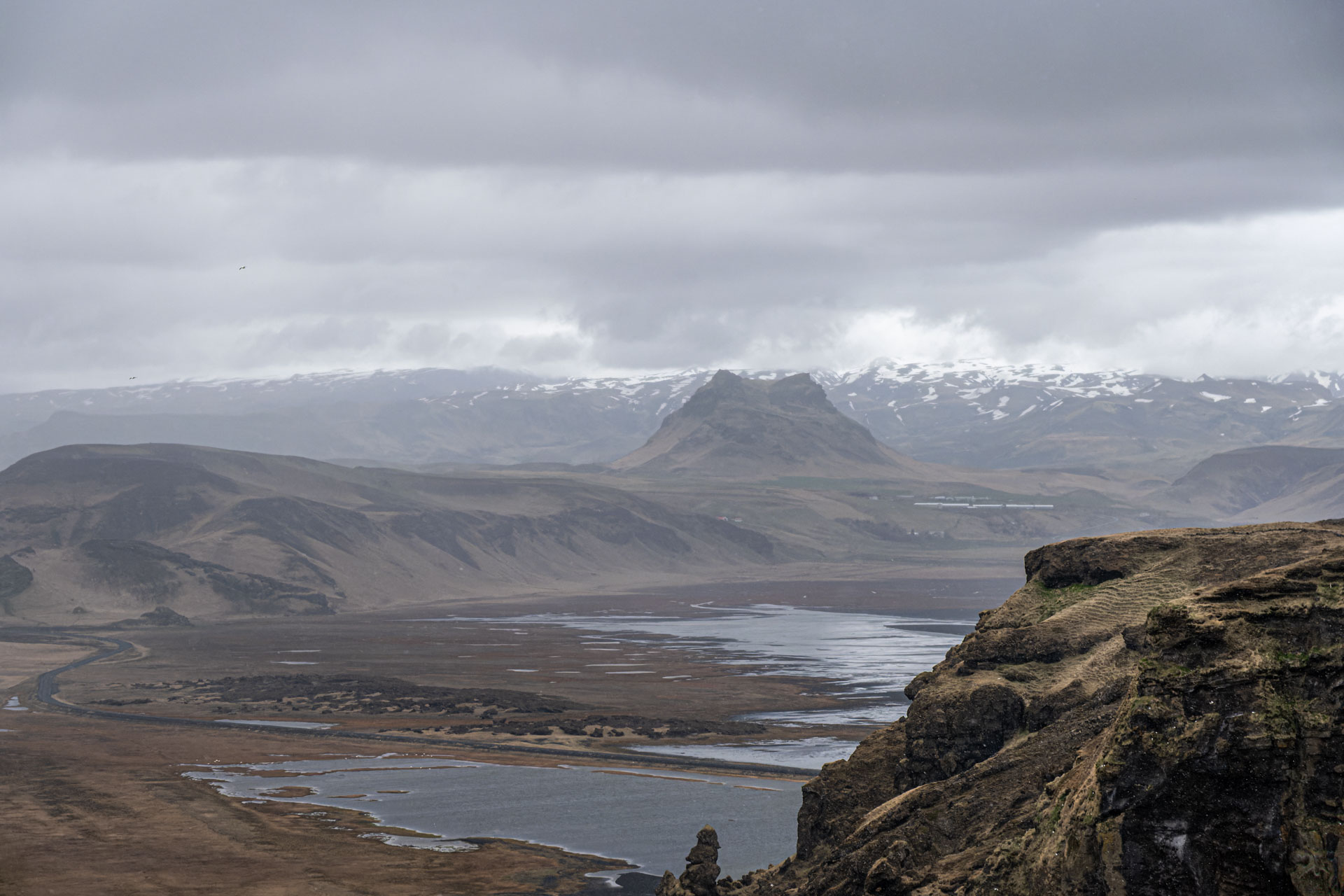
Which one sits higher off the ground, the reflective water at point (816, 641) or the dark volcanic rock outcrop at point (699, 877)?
the dark volcanic rock outcrop at point (699, 877)

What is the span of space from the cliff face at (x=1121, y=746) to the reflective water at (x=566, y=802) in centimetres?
1664

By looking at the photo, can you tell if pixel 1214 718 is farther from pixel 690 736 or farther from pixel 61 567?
pixel 61 567

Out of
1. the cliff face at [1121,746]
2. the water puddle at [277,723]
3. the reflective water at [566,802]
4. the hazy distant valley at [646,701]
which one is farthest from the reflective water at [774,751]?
the cliff face at [1121,746]

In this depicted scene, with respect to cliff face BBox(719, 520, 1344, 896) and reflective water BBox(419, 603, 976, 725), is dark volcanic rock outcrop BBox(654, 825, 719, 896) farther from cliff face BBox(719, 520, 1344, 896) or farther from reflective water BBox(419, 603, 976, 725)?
reflective water BBox(419, 603, 976, 725)

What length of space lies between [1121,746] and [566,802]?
42967 mm

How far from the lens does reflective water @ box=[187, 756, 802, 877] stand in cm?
4739

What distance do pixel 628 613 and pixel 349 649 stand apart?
5226 cm

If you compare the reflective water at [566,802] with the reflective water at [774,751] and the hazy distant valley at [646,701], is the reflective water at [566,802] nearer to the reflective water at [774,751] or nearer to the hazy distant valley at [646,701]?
the hazy distant valley at [646,701]

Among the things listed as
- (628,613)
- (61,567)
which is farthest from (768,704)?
(61,567)

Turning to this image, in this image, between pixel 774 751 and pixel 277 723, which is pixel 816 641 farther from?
pixel 774 751

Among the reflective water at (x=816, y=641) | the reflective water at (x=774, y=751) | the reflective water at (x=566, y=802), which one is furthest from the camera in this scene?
the reflective water at (x=816, y=641)

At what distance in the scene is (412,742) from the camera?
72.2 m

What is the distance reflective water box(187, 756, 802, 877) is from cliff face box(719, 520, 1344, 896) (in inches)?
655

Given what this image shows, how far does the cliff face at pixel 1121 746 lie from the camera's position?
569 inches
